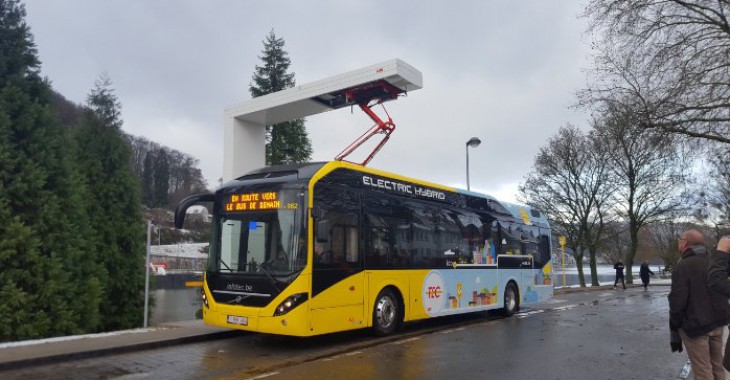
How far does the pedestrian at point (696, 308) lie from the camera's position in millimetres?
5551

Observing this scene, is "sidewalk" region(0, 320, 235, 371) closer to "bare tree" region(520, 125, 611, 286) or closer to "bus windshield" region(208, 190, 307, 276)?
"bus windshield" region(208, 190, 307, 276)

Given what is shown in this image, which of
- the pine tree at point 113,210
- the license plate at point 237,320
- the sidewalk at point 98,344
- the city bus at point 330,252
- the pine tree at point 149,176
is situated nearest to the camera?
the sidewalk at point 98,344

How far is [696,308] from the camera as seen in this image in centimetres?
559

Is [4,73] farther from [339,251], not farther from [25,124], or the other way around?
[339,251]

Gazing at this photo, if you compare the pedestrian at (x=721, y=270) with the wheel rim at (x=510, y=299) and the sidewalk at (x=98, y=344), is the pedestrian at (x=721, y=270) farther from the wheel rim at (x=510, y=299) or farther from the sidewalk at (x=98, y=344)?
A: the wheel rim at (x=510, y=299)

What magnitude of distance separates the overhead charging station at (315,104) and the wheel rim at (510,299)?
585 centimetres

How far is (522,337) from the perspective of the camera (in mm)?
11336

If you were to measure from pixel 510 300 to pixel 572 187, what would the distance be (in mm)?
22305

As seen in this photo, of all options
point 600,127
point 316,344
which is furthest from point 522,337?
point 600,127

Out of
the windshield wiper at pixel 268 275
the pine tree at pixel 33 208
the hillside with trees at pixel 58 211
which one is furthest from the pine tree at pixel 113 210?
the windshield wiper at pixel 268 275

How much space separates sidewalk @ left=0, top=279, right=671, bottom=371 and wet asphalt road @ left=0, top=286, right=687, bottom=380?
0.65ft

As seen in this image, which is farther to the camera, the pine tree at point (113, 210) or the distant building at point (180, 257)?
the distant building at point (180, 257)

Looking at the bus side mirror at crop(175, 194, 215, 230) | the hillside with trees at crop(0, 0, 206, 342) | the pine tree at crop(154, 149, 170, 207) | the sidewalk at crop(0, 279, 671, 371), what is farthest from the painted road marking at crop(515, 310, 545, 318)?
the pine tree at crop(154, 149, 170, 207)

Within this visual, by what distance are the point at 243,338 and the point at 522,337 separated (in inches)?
224
